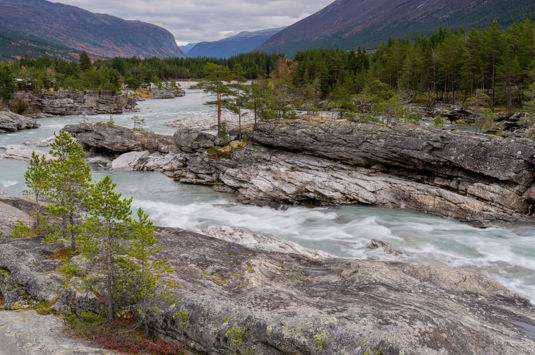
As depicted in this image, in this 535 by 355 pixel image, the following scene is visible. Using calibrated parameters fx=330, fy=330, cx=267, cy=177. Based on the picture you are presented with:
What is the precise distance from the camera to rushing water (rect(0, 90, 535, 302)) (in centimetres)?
1984

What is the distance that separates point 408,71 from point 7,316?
8572 cm

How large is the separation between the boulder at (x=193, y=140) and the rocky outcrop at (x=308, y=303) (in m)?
26.4

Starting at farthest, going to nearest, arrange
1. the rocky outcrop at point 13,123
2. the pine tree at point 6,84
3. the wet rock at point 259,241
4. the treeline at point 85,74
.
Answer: the treeline at point 85,74
the pine tree at point 6,84
the rocky outcrop at point 13,123
the wet rock at point 259,241

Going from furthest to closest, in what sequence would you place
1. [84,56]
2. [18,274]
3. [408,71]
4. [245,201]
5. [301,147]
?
[84,56] < [408,71] < [301,147] < [245,201] < [18,274]

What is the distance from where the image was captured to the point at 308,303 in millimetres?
10703

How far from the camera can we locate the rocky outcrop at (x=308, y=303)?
891 centimetres

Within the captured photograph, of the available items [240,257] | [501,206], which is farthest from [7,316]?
[501,206]

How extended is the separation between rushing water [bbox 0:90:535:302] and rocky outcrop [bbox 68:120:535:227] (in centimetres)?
156

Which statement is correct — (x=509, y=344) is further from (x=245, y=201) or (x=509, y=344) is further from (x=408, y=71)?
(x=408, y=71)

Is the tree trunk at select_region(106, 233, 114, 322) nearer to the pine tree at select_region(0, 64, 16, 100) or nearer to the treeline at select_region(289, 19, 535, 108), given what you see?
the treeline at select_region(289, 19, 535, 108)

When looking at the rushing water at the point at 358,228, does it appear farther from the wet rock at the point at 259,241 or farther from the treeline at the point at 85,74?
the treeline at the point at 85,74

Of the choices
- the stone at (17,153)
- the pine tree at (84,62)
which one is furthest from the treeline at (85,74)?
the stone at (17,153)

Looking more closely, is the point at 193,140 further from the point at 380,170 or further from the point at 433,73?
the point at 433,73

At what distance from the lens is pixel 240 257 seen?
14.9 metres
